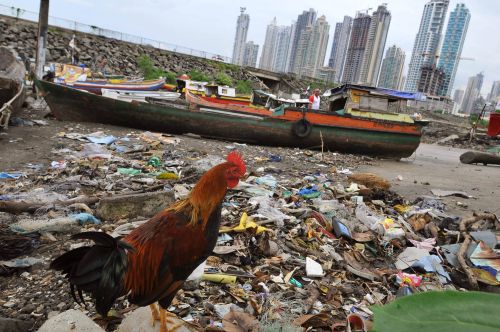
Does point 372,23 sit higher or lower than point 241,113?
higher

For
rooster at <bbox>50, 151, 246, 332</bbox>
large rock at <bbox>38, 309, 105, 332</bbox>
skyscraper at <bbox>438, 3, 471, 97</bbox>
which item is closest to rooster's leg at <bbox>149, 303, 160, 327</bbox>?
rooster at <bbox>50, 151, 246, 332</bbox>

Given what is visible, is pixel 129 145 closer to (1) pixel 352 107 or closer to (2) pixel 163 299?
(2) pixel 163 299

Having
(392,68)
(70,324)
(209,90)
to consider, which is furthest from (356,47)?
(70,324)

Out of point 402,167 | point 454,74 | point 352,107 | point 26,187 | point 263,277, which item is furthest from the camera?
point 454,74

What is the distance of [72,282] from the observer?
66.6 inches

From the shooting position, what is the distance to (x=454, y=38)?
76.1 m

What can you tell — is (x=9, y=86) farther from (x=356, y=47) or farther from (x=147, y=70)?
(x=356, y=47)

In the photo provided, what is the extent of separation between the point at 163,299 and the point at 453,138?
24.3 meters

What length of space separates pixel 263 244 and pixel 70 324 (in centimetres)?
195

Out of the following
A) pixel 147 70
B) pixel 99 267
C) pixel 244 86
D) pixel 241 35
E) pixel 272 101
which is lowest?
pixel 99 267

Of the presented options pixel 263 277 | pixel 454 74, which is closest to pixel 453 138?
pixel 263 277

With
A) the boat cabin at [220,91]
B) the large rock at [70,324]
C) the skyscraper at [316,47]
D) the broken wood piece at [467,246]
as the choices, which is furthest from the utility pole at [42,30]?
the skyscraper at [316,47]

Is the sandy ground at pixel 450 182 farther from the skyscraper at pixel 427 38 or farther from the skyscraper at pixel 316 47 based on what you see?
the skyscraper at pixel 427 38

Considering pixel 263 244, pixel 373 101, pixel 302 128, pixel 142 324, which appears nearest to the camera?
pixel 142 324
